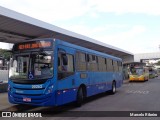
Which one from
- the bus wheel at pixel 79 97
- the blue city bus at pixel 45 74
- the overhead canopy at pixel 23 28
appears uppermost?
the overhead canopy at pixel 23 28

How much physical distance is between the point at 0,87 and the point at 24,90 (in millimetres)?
8899

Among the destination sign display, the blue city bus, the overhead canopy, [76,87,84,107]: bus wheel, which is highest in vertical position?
the overhead canopy

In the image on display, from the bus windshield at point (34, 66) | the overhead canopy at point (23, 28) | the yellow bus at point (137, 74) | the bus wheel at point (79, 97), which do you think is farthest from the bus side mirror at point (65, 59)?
the yellow bus at point (137, 74)

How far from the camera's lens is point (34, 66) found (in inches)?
403

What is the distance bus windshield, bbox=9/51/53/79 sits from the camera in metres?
10.2

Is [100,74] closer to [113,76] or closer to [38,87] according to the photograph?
[113,76]

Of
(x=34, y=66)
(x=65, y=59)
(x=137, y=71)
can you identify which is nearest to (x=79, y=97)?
(x=65, y=59)

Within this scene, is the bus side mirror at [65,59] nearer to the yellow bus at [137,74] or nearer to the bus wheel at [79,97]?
the bus wheel at [79,97]

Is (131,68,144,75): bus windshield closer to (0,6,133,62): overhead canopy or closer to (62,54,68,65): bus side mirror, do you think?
(0,6,133,62): overhead canopy

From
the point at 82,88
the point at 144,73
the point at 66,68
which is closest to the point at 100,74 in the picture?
the point at 82,88

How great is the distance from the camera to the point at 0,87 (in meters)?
18.5

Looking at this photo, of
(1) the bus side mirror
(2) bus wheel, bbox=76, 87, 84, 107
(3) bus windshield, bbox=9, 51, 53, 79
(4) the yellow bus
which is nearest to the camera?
(3) bus windshield, bbox=9, 51, 53, 79

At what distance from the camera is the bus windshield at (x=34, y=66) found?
10.2 metres

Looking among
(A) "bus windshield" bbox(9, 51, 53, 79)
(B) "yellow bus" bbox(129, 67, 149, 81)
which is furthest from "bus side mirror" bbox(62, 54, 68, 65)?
(B) "yellow bus" bbox(129, 67, 149, 81)
